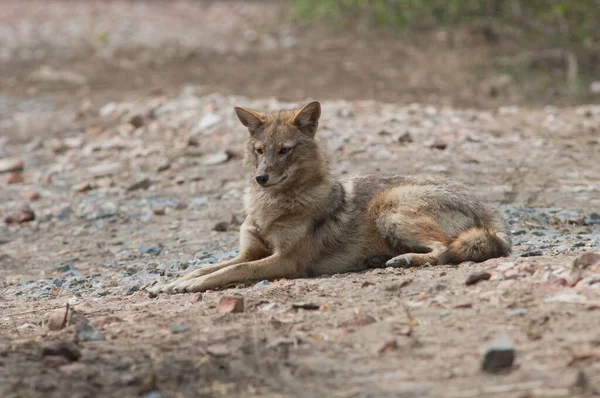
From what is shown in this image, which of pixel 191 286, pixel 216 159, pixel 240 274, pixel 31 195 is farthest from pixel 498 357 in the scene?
pixel 31 195

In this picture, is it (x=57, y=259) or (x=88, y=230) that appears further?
(x=88, y=230)

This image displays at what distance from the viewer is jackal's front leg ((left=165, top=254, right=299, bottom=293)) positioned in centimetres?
588

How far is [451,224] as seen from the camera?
20.3 ft

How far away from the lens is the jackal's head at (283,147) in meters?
6.16

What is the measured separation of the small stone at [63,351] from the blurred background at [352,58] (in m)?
8.96

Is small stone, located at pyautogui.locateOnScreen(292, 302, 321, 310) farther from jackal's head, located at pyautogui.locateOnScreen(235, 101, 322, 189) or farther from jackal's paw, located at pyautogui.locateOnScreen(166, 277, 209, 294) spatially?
jackal's head, located at pyautogui.locateOnScreen(235, 101, 322, 189)

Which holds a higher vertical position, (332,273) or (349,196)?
(349,196)

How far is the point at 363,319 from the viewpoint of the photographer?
4.57 metres

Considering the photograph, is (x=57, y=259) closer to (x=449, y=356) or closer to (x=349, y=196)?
(x=349, y=196)

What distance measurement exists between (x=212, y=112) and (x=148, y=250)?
13.6 ft

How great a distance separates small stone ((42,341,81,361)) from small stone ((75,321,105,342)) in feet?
0.89

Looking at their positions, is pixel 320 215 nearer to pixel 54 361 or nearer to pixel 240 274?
pixel 240 274

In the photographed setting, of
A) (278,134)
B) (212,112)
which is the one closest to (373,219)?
(278,134)

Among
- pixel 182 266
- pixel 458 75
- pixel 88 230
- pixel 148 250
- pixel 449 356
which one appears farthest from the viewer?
pixel 458 75
